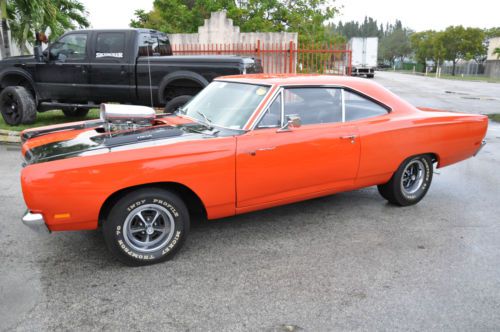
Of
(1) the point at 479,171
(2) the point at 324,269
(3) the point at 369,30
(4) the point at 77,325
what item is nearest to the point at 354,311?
(2) the point at 324,269

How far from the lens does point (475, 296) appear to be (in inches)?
127

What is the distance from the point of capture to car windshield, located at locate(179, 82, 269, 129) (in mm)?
4172

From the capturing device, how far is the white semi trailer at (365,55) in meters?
41.7

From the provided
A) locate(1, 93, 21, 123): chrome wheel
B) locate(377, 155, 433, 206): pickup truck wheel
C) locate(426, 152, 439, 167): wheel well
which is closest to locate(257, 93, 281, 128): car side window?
locate(377, 155, 433, 206): pickup truck wheel

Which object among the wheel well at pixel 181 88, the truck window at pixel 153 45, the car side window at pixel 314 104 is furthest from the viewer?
the truck window at pixel 153 45

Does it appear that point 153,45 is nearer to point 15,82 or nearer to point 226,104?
point 15,82

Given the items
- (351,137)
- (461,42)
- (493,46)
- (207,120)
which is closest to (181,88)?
(207,120)

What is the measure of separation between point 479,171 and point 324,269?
14.9ft

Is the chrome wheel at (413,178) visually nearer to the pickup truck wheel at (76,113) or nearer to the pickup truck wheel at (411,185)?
the pickup truck wheel at (411,185)

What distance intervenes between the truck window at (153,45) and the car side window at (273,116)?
17.4 ft

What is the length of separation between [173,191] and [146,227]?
1.27 feet

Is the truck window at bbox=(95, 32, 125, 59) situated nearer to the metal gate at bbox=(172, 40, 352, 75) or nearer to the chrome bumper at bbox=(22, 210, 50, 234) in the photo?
the metal gate at bbox=(172, 40, 352, 75)

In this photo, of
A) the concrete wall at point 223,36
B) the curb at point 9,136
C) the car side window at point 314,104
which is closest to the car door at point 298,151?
the car side window at point 314,104

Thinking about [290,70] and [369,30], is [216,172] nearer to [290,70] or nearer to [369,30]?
[290,70]
